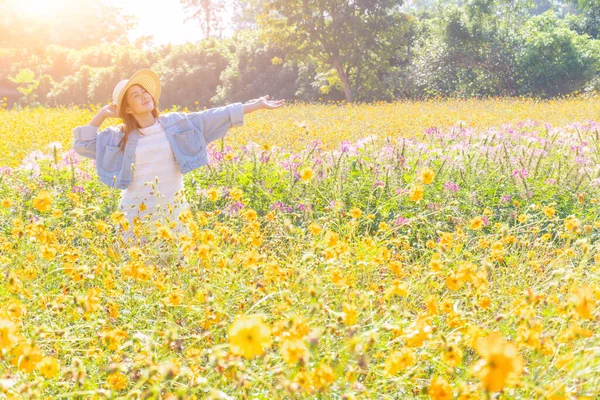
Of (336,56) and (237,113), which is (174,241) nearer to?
(237,113)

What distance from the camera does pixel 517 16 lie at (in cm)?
2027

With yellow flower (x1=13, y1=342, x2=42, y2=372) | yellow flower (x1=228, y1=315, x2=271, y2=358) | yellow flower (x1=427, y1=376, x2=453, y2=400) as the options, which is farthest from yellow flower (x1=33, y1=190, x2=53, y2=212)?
yellow flower (x1=427, y1=376, x2=453, y2=400)

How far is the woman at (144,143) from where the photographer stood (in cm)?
380

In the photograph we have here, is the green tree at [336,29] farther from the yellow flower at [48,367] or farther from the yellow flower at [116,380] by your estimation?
the yellow flower at [48,367]

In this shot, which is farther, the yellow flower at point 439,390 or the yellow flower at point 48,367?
the yellow flower at point 48,367

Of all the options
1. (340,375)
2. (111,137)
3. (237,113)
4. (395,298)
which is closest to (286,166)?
(237,113)

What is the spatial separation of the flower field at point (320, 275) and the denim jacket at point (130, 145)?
273mm

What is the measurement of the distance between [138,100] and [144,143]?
285mm

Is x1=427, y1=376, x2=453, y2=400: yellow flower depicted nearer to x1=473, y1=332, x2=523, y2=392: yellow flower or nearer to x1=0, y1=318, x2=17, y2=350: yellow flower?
x1=473, y1=332, x2=523, y2=392: yellow flower

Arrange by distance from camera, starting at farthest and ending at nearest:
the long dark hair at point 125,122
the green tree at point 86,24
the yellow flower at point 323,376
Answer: the green tree at point 86,24, the long dark hair at point 125,122, the yellow flower at point 323,376

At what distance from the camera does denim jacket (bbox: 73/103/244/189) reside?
12.5ft

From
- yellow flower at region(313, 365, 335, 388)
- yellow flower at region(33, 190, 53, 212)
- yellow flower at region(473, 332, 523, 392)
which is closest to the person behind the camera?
yellow flower at region(473, 332, 523, 392)

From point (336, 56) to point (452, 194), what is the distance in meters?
15.4

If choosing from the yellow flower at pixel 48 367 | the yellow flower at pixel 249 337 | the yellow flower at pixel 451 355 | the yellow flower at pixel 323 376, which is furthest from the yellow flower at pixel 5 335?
the yellow flower at pixel 451 355
